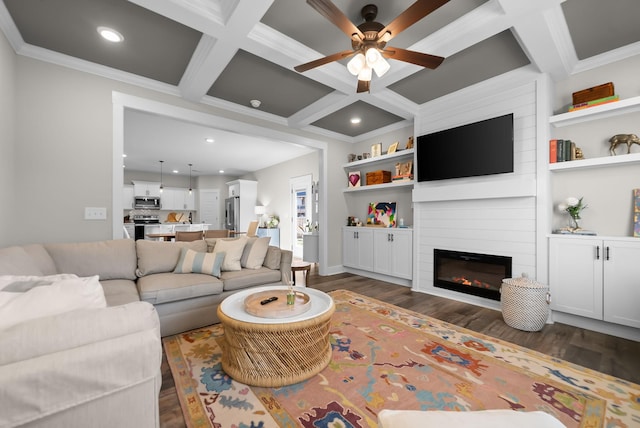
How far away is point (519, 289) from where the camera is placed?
8.76ft

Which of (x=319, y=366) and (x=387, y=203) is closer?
(x=319, y=366)

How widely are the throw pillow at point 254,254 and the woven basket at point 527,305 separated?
109 inches

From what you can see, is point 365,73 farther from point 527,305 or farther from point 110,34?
point 527,305

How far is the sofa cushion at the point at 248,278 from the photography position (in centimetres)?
286

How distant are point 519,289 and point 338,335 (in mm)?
1892

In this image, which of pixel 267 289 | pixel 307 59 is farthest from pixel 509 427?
pixel 307 59

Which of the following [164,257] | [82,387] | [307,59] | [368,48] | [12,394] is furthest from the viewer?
[164,257]

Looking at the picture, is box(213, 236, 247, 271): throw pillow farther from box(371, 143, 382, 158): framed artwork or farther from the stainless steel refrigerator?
the stainless steel refrigerator

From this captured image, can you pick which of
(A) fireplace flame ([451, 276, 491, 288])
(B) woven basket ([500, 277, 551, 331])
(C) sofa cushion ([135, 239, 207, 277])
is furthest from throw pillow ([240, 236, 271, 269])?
(B) woven basket ([500, 277, 551, 331])

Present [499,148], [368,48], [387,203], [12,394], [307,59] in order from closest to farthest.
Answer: [12,394] < [368,48] < [307,59] < [499,148] < [387,203]

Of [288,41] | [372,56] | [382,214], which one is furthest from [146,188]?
[372,56]

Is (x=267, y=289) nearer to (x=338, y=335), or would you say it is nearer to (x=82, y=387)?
(x=338, y=335)

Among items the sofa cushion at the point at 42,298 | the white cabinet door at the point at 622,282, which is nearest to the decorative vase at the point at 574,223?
the white cabinet door at the point at 622,282

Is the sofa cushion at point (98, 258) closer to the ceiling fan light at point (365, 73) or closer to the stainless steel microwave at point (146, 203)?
the ceiling fan light at point (365, 73)
